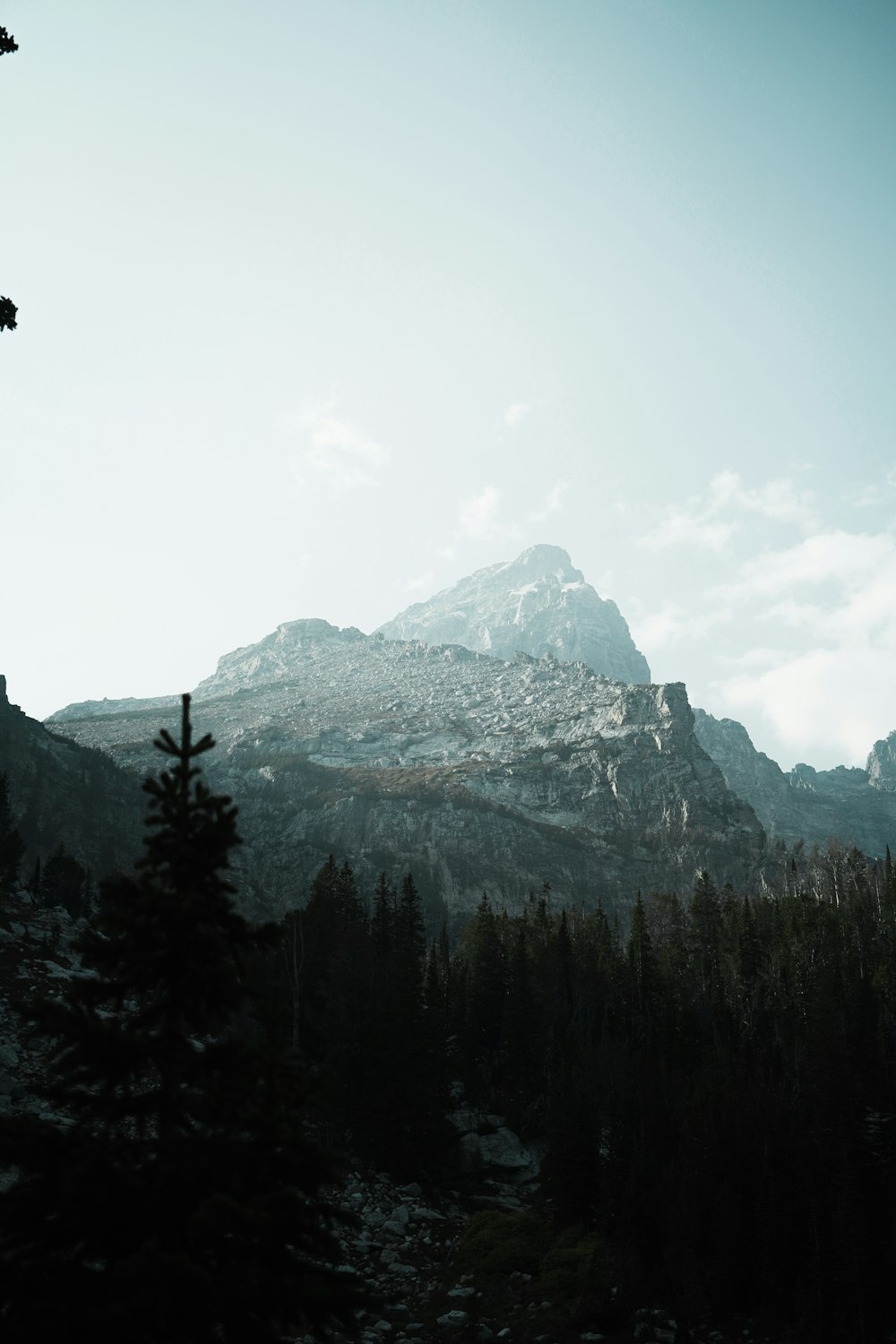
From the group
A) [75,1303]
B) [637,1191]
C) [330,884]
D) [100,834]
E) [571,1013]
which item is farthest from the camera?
[100,834]

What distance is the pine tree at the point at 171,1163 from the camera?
384 inches

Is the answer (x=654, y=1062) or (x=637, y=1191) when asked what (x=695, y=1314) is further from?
(x=654, y=1062)

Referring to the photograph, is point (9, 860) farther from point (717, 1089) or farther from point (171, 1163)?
point (171, 1163)

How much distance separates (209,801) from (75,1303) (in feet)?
20.3

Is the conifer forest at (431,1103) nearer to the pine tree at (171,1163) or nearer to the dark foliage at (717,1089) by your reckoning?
the pine tree at (171,1163)

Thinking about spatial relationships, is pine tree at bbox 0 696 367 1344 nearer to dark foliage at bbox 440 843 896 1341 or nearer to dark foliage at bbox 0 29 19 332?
dark foliage at bbox 0 29 19 332

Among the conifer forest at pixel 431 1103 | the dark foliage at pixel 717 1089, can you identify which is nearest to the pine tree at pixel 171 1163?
the conifer forest at pixel 431 1103

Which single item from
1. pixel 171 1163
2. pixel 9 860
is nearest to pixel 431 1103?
pixel 9 860

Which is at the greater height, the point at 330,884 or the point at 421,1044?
the point at 330,884

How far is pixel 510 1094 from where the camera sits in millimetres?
70625

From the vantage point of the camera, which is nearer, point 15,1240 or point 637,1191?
point 15,1240

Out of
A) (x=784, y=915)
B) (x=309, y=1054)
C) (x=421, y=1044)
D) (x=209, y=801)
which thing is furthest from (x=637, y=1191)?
(x=784, y=915)

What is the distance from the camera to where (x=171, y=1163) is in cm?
1073

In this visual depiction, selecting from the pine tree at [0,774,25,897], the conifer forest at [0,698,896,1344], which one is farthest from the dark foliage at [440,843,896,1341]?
the pine tree at [0,774,25,897]
